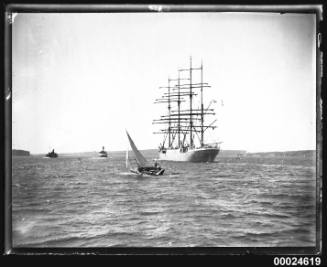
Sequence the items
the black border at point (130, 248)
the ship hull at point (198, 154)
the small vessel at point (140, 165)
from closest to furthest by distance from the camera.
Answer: the black border at point (130, 248)
the small vessel at point (140, 165)
the ship hull at point (198, 154)

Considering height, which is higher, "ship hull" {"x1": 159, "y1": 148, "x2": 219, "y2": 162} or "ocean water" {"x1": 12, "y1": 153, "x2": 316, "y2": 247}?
"ship hull" {"x1": 159, "y1": 148, "x2": 219, "y2": 162}

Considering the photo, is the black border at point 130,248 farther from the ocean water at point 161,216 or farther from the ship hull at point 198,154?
the ship hull at point 198,154

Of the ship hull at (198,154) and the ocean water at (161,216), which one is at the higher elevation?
the ship hull at (198,154)

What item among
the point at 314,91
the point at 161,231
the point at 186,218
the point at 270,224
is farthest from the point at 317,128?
the point at 161,231

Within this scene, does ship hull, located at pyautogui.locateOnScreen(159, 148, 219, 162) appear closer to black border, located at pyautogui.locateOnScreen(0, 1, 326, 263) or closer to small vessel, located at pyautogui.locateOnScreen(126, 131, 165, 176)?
small vessel, located at pyautogui.locateOnScreen(126, 131, 165, 176)

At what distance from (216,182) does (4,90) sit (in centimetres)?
288

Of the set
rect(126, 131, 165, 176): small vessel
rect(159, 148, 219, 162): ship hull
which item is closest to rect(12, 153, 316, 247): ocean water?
rect(126, 131, 165, 176): small vessel

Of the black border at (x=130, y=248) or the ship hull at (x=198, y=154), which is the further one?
the ship hull at (x=198, y=154)

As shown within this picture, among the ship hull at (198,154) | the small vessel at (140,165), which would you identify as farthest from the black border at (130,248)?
the ship hull at (198,154)

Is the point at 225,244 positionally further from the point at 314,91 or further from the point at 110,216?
the point at 314,91

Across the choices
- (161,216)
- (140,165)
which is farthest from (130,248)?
(140,165)

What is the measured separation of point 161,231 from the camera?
312 cm

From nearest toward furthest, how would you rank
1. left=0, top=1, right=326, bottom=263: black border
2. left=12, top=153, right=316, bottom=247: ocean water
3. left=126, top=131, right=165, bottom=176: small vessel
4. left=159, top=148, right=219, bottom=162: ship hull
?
1. left=0, top=1, right=326, bottom=263: black border
2. left=12, top=153, right=316, bottom=247: ocean water
3. left=126, top=131, right=165, bottom=176: small vessel
4. left=159, top=148, right=219, bottom=162: ship hull

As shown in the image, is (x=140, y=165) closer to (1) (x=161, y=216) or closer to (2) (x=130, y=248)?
(1) (x=161, y=216)
